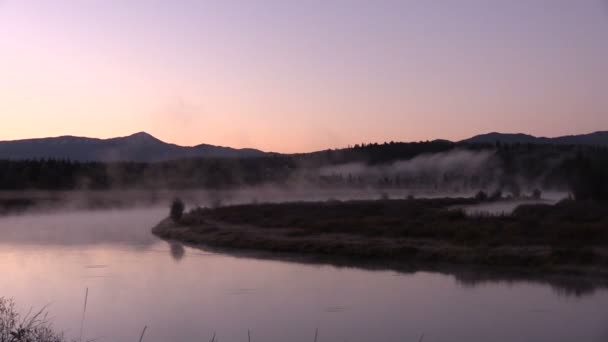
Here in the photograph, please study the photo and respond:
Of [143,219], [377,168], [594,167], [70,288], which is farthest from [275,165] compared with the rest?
[70,288]

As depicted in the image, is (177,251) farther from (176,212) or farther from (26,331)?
(26,331)

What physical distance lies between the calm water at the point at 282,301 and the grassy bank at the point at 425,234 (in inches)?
72.9

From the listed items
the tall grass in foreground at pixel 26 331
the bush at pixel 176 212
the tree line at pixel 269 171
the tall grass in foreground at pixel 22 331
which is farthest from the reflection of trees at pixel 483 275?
the tree line at pixel 269 171

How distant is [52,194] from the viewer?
186ft

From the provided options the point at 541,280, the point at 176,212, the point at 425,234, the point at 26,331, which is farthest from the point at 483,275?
the point at 176,212

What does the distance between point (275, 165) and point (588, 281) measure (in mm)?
48774

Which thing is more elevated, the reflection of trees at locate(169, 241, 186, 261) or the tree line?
the tree line

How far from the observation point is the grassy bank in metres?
16.1

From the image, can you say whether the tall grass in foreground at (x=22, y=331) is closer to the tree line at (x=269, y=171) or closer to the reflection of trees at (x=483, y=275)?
the reflection of trees at (x=483, y=275)

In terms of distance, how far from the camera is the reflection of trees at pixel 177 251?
61.6ft

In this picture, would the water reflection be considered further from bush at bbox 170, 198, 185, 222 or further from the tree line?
the tree line

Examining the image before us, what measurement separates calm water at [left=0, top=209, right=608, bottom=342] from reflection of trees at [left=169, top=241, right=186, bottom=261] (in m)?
0.22

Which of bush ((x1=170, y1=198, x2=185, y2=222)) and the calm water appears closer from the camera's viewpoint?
the calm water

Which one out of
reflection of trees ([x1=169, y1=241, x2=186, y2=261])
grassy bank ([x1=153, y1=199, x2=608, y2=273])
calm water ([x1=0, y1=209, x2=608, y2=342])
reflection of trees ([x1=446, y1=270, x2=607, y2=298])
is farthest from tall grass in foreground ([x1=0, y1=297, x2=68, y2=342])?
grassy bank ([x1=153, y1=199, x2=608, y2=273])
